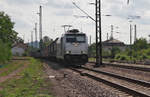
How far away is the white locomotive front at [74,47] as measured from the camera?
2881cm

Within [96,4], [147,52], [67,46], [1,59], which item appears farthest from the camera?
[147,52]

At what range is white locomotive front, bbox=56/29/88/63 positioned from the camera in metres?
28.8

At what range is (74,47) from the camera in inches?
1143

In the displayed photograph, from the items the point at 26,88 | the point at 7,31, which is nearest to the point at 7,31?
the point at 7,31

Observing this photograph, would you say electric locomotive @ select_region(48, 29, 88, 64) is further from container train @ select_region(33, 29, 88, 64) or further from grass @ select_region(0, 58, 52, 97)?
grass @ select_region(0, 58, 52, 97)

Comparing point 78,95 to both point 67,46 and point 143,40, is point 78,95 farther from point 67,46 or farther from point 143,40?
point 143,40

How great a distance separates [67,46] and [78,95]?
18.6 meters

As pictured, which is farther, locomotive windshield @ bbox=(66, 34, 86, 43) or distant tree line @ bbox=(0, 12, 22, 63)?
distant tree line @ bbox=(0, 12, 22, 63)

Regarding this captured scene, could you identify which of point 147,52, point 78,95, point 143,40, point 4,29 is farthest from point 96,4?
point 143,40

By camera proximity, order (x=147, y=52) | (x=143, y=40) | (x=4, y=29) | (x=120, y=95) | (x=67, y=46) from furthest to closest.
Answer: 1. (x=143, y=40)
2. (x=4, y=29)
3. (x=147, y=52)
4. (x=67, y=46)
5. (x=120, y=95)

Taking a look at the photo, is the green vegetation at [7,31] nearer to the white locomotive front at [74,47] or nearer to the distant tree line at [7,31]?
the distant tree line at [7,31]

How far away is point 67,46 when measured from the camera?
94.7 feet

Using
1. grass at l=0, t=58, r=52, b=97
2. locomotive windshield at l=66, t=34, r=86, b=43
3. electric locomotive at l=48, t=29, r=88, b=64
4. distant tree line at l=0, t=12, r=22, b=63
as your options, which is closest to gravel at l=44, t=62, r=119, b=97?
grass at l=0, t=58, r=52, b=97

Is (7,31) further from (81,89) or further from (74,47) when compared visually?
(81,89)
